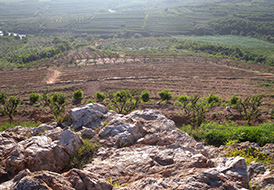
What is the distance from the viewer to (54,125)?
12.1 meters

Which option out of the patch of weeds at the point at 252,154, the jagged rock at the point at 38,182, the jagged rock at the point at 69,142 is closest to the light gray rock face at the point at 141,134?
the jagged rock at the point at 69,142

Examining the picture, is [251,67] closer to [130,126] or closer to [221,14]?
[130,126]

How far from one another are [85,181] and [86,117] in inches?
243

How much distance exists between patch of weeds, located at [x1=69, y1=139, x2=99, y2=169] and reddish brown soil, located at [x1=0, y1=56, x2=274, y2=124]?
15.0m

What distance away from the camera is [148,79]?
3894cm

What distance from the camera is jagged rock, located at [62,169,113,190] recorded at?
6.07m

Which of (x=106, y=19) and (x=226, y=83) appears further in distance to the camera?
(x=106, y=19)

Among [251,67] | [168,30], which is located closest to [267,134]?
[251,67]

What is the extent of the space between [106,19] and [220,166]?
138 m

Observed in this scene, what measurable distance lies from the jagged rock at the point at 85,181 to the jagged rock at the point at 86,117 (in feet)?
17.8

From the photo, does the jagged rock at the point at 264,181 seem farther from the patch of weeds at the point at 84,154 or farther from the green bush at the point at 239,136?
the patch of weeds at the point at 84,154

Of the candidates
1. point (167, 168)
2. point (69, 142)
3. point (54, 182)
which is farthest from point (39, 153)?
point (167, 168)

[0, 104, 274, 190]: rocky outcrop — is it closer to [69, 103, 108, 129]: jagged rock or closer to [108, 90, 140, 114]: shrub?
[69, 103, 108, 129]: jagged rock

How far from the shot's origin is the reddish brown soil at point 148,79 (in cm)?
3275
